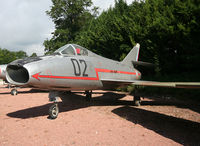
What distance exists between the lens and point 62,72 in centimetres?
498

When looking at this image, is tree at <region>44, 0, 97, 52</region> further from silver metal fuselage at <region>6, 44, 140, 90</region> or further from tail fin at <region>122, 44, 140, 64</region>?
silver metal fuselage at <region>6, 44, 140, 90</region>

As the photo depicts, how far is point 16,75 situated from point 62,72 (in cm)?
145

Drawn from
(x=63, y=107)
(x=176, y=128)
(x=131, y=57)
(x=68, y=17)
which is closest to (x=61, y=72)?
(x=63, y=107)

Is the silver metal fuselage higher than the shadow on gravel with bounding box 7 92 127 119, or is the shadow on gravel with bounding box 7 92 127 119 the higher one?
the silver metal fuselage

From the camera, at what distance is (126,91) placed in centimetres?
1511

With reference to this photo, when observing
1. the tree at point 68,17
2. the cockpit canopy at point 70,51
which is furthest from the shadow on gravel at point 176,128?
the tree at point 68,17

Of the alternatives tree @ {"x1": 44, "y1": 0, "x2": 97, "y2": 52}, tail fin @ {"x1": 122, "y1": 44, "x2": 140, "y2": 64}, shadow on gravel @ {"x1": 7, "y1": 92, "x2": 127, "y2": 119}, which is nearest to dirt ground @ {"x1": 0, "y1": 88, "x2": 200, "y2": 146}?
shadow on gravel @ {"x1": 7, "y1": 92, "x2": 127, "y2": 119}

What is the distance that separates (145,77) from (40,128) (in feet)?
40.7

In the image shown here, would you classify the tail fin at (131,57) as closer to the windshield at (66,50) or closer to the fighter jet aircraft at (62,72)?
the fighter jet aircraft at (62,72)

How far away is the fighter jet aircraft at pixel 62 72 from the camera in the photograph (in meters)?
4.25

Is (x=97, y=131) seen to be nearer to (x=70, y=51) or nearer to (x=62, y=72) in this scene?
(x=62, y=72)

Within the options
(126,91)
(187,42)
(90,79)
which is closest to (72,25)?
(126,91)

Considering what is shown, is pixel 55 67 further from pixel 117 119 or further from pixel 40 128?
pixel 117 119

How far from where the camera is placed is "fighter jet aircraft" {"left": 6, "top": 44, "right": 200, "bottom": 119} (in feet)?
13.9
